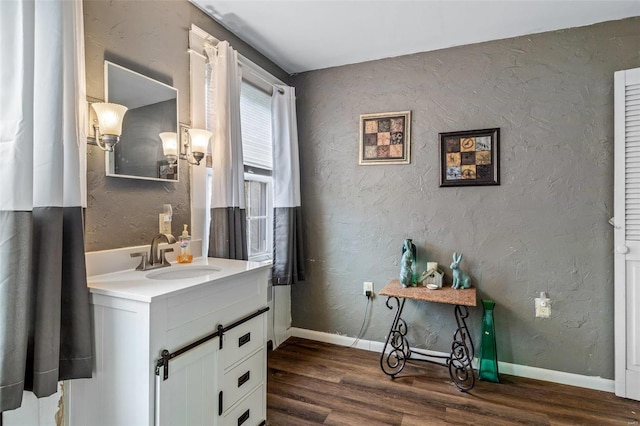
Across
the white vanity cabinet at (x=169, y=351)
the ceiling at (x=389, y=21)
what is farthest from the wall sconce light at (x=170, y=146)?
the ceiling at (x=389, y=21)

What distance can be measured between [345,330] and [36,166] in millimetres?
2469

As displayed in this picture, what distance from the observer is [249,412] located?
1654 millimetres

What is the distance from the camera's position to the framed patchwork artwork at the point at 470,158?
2453mm

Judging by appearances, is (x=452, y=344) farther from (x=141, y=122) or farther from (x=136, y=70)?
(x=136, y=70)

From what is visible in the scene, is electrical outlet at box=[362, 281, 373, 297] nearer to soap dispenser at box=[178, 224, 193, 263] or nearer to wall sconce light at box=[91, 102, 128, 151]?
soap dispenser at box=[178, 224, 193, 263]

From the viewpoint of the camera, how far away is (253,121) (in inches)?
103

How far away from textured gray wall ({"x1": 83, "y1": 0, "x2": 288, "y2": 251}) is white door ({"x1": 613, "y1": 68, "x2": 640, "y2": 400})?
2740 mm

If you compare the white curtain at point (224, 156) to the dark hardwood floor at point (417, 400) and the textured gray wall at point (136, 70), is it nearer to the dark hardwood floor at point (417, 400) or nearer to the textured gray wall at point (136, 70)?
the textured gray wall at point (136, 70)

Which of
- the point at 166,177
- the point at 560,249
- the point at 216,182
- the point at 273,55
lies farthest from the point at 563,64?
the point at 166,177

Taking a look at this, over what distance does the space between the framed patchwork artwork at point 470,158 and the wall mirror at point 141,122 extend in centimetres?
196

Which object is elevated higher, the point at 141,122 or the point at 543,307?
the point at 141,122

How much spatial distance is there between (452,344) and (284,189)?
5.84 ft

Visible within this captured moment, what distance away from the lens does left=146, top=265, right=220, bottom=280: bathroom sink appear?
1611 mm

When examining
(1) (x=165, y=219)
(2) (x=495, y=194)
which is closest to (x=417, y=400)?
(2) (x=495, y=194)
